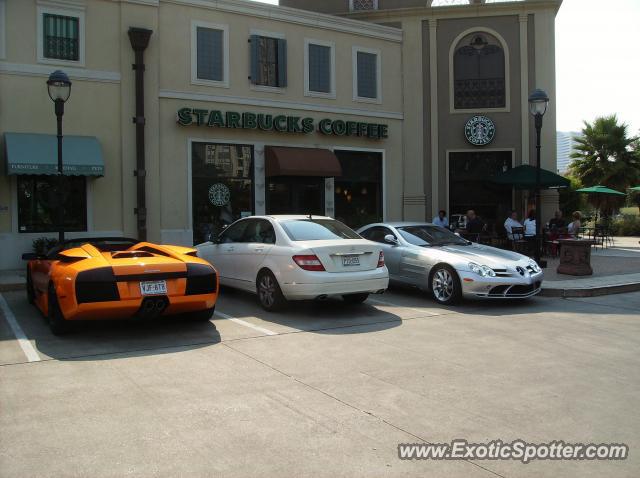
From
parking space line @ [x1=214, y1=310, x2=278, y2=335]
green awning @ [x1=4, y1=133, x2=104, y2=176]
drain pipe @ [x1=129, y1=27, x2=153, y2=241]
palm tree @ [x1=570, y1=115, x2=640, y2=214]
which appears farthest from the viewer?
palm tree @ [x1=570, y1=115, x2=640, y2=214]

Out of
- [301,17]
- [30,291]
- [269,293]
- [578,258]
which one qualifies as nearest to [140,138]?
[301,17]

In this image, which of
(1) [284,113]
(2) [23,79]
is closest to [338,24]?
(1) [284,113]

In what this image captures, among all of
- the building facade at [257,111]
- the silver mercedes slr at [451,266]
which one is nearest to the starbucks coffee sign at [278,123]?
the building facade at [257,111]

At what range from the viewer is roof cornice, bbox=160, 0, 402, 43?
56.9 ft

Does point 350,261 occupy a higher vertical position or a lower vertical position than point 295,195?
lower

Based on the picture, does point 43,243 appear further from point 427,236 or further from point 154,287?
point 427,236

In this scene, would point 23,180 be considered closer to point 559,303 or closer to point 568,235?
point 559,303

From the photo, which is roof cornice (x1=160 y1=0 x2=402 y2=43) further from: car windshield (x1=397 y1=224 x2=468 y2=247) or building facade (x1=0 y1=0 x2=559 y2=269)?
car windshield (x1=397 y1=224 x2=468 y2=247)

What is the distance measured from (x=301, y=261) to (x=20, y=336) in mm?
3680

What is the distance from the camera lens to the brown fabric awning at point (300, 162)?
57.7 ft

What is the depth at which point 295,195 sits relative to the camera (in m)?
18.7

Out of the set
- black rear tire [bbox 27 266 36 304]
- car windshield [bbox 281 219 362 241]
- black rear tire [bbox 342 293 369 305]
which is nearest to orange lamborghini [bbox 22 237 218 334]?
black rear tire [bbox 27 266 36 304]

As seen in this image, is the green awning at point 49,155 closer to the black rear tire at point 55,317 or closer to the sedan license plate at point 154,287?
the black rear tire at point 55,317

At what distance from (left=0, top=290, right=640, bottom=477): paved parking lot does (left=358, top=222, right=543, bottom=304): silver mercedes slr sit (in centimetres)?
119
